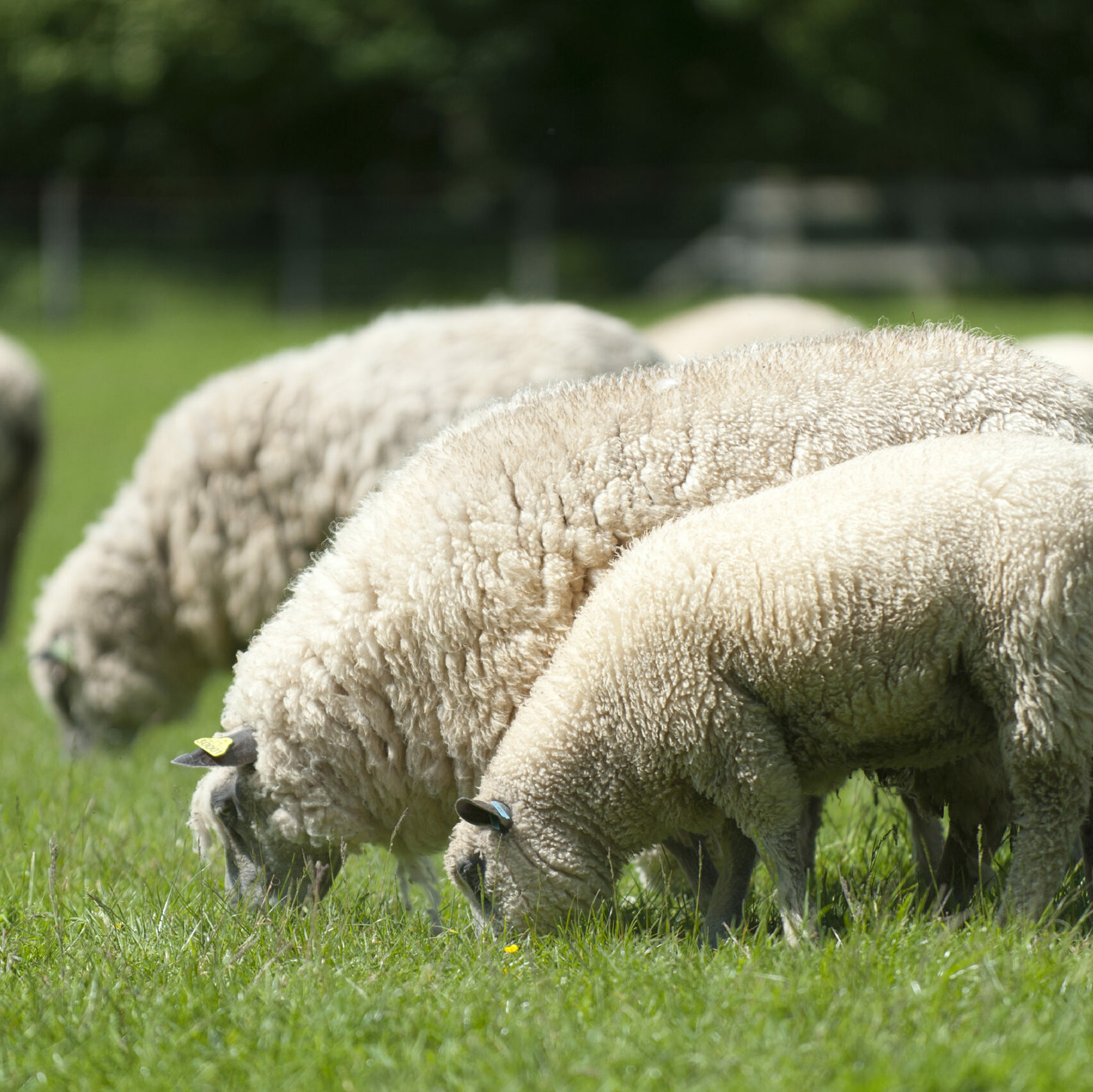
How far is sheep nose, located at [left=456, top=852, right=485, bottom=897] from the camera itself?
3420 millimetres

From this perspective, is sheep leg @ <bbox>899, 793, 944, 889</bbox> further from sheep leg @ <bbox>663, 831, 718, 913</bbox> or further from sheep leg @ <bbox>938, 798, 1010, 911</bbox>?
sheep leg @ <bbox>663, 831, 718, 913</bbox>

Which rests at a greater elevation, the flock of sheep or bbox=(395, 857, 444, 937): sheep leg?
the flock of sheep

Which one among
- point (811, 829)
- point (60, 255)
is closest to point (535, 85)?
point (60, 255)

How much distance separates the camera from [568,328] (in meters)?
6.16

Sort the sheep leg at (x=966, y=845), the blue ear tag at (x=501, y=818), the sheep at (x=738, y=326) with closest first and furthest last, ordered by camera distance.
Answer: the blue ear tag at (x=501, y=818) < the sheep leg at (x=966, y=845) < the sheep at (x=738, y=326)

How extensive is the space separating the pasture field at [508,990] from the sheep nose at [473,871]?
0.37 ft

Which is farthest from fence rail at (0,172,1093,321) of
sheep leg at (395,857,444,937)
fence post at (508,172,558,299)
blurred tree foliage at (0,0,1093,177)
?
sheep leg at (395,857,444,937)

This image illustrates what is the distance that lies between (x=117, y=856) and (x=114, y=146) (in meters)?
27.1

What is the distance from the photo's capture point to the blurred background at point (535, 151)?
23141mm

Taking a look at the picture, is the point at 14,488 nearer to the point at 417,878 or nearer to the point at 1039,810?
the point at 417,878

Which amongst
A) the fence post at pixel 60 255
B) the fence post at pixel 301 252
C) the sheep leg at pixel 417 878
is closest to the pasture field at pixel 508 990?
the sheep leg at pixel 417 878

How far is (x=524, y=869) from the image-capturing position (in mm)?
3359

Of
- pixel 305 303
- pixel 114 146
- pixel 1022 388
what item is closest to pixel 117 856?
pixel 1022 388

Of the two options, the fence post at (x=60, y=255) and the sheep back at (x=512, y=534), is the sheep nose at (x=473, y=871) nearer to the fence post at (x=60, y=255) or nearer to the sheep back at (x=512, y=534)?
the sheep back at (x=512, y=534)
